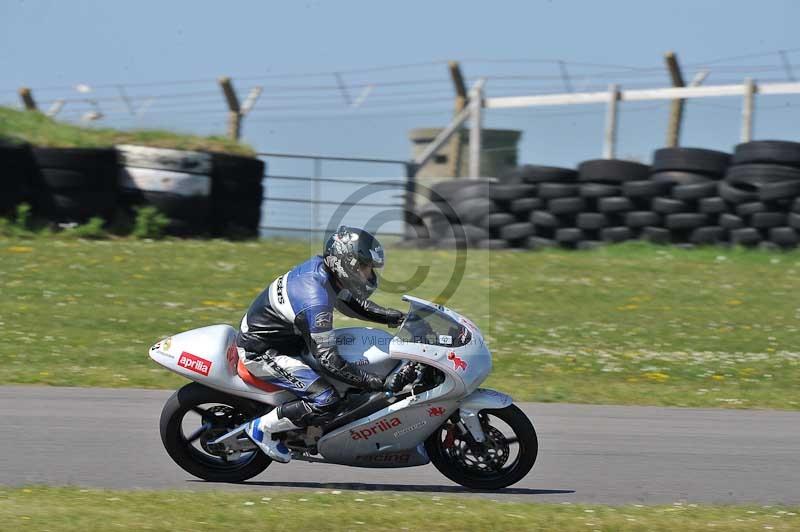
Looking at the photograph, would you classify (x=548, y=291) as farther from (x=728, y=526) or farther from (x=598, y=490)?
(x=728, y=526)

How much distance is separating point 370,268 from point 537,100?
13516 mm

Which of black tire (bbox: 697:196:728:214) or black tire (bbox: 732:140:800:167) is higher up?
black tire (bbox: 732:140:800:167)

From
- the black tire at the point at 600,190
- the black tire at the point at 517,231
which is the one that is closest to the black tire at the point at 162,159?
the black tire at the point at 517,231

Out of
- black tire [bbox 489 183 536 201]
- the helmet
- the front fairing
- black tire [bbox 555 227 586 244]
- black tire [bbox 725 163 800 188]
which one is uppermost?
the helmet

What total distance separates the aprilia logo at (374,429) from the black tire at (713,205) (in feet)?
35.4

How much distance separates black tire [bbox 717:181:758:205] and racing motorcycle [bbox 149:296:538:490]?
405 inches

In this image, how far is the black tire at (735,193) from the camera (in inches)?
626

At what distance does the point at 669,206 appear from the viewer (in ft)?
54.0

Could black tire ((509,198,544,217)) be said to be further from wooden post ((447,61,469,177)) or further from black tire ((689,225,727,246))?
wooden post ((447,61,469,177))

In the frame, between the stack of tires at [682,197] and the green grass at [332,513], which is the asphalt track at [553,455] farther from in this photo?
the stack of tires at [682,197]

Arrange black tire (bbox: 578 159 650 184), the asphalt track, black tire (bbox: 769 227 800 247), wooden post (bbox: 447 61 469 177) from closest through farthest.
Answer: the asphalt track
black tire (bbox: 769 227 800 247)
black tire (bbox: 578 159 650 184)
wooden post (bbox: 447 61 469 177)

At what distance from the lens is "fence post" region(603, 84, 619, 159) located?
18406mm

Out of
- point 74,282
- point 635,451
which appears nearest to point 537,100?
point 74,282

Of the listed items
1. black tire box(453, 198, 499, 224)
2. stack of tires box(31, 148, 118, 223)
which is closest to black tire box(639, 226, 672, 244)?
black tire box(453, 198, 499, 224)
